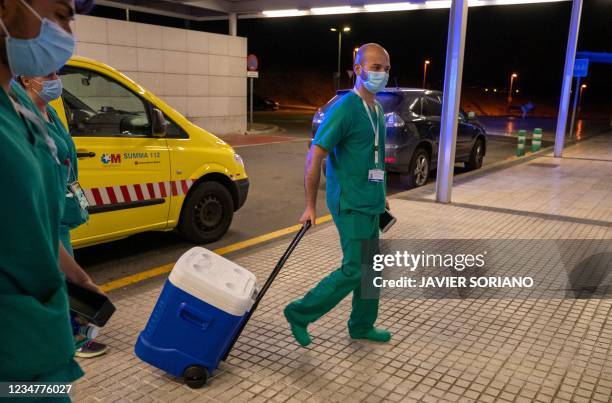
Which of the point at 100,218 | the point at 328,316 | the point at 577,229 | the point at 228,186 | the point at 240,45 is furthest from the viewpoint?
the point at 240,45

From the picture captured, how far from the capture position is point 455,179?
412 inches

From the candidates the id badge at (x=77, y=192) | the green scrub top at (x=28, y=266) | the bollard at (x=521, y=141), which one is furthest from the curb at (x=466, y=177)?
the green scrub top at (x=28, y=266)

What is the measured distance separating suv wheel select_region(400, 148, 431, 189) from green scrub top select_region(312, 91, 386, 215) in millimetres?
6439

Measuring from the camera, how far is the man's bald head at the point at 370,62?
345 centimetres

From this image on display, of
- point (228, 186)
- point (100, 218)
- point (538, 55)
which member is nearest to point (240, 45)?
point (228, 186)

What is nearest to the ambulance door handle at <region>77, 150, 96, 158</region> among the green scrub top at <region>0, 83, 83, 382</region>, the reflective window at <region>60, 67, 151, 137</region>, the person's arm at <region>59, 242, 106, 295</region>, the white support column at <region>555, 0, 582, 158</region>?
the reflective window at <region>60, 67, 151, 137</region>

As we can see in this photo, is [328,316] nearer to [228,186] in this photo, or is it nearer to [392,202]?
[228,186]

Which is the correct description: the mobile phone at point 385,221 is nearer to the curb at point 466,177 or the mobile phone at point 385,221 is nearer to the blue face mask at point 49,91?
the blue face mask at point 49,91

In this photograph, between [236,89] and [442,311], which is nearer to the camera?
[442,311]

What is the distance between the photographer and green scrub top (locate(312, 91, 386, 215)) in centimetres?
330

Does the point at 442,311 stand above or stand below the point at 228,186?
below

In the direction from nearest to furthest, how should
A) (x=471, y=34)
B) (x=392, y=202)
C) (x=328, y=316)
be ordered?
(x=328, y=316) < (x=392, y=202) < (x=471, y=34)

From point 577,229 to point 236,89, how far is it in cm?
1455

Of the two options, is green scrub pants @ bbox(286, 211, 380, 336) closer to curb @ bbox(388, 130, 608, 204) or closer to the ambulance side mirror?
the ambulance side mirror
